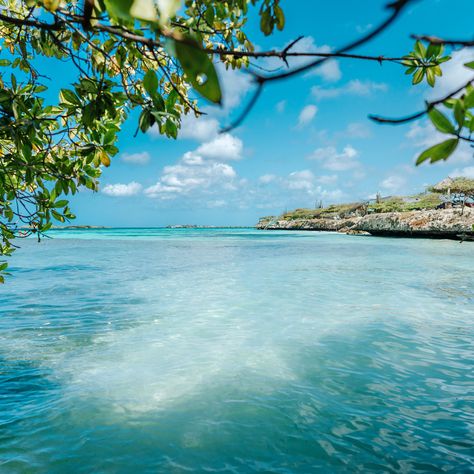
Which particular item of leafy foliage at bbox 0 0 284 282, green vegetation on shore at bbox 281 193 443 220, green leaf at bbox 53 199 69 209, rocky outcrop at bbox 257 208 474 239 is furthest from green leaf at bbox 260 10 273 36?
green vegetation on shore at bbox 281 193 443 220

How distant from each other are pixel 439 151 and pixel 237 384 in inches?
158

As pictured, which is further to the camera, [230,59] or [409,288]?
[409,288]

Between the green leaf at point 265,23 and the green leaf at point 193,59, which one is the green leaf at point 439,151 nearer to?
the green leaf at point 193,59

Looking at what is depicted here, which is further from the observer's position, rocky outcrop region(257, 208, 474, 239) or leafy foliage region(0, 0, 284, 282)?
rocky outcrop region(257, 208, 474, 239)

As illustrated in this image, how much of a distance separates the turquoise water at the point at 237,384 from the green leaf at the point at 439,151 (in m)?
2.76

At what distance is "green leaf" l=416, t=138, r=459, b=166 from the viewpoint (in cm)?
76

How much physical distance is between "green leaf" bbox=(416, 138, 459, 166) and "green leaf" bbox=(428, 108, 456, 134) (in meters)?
0.03

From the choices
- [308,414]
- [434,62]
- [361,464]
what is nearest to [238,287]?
[308,414]

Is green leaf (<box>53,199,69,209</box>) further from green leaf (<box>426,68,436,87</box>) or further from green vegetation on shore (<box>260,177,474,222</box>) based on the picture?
green vegetation on shore (<box>260,177,474,222</box>)

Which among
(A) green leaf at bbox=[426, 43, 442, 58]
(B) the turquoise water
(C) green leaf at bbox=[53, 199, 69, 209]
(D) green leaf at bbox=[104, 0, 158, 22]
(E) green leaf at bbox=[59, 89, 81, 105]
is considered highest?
(E) green leaf at bbox=[59, 89, 81, 105]

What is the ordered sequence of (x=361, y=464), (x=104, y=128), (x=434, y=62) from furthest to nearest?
1. (x=361, y=464)
2. (x=104, y=128)
3. (x=434, y=62)

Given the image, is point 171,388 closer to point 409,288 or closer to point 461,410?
point 461,410

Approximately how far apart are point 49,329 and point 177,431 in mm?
4372

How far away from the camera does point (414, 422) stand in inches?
133
